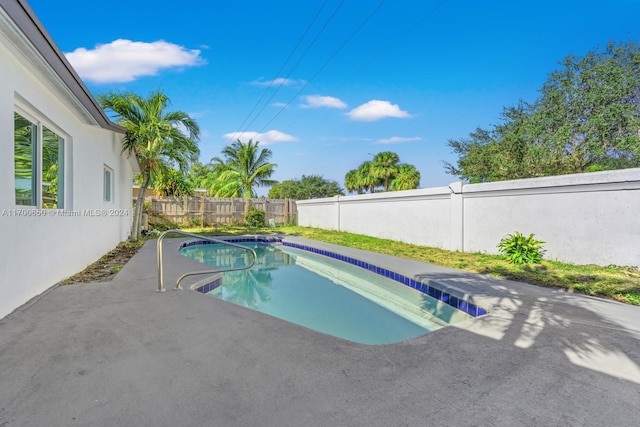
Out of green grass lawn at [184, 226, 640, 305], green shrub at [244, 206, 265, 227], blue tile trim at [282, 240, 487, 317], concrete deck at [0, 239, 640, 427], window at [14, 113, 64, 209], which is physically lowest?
blue tile trim at [282, 240, 487, 317]

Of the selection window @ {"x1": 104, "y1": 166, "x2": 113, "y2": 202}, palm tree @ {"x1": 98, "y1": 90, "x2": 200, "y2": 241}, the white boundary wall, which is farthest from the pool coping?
palm tree @ {"x1": 98, "y1": 90, "x2": 200, "y2": 241}

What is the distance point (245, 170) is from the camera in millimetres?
22703

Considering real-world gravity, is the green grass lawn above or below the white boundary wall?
below

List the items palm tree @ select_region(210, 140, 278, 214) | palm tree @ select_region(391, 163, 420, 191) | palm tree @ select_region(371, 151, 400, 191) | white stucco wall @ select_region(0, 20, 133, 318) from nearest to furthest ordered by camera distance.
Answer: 1. white stucco wall @ select_region(0, 20, 133, 318)
2. palm tree @ select_region(210, 140, 278, 214)
3. palm tree @ select_region(391, 163, 420, 191)
4. palm tree @ select_region(371, 151, 400, 191)

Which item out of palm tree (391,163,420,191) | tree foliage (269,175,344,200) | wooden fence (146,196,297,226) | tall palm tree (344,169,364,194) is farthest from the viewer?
tree foliage (269,175,344,200)

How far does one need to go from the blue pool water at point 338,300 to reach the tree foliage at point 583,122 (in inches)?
404

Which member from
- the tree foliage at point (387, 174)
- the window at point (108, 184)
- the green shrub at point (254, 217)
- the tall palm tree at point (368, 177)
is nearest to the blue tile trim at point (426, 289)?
the window at point (108, 184)

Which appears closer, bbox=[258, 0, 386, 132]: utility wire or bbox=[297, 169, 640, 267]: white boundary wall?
bbox=[297, 169, 640, 267]: white boundary wall

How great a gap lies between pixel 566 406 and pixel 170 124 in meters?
11.1

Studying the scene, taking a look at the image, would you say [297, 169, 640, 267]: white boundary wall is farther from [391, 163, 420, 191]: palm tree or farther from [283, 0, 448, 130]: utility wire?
[391, 163, 420, 191]: palm tree

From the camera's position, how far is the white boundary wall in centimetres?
579

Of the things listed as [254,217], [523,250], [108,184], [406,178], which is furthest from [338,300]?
[406,178]

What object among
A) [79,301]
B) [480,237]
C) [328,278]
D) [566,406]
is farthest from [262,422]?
[480,237]

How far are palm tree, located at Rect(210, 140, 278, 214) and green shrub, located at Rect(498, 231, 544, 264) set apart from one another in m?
17.6
